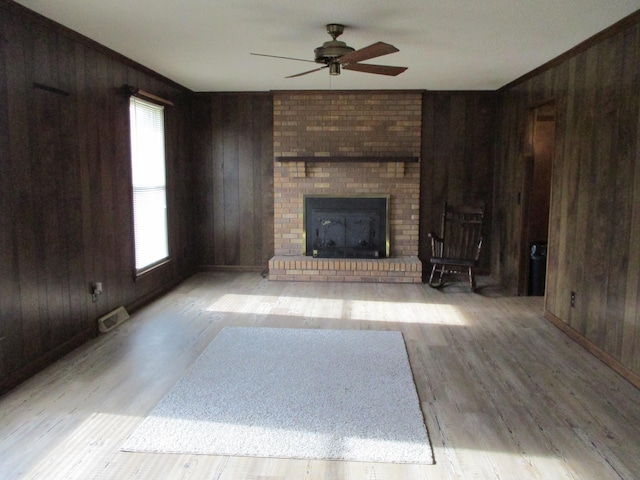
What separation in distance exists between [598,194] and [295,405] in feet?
8.48

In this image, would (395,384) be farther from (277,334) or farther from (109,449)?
(109,449)

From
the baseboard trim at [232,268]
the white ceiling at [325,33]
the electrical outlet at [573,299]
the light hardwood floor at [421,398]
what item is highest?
the white ceiling at [325,33]

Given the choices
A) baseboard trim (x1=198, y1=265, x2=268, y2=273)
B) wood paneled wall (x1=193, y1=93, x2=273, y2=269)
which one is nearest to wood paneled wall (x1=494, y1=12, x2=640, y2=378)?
wood paneled wall (x1=193, y1=93, x2=273, y2=269)

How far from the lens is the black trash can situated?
17.5ft

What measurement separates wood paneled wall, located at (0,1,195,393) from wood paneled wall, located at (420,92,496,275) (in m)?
3.42

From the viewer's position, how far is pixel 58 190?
355 cm

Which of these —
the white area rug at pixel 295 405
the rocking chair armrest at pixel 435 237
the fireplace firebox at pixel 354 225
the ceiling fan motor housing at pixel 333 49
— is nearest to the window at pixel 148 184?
the white area rug at pixel 295 405

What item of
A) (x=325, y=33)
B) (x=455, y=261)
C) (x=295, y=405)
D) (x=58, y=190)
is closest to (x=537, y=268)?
(x=455, y=261)

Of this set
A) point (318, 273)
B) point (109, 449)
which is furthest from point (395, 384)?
point (318, 273)

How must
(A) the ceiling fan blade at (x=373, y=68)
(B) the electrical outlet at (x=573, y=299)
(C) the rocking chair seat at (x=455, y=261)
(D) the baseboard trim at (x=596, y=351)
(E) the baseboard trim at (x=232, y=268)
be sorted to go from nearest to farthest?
(D) the baseboard trim at (x=596, y=351) < (A) the ceiling fan blade at (x=373, y=68) < (B) the electrical outlet at (x=573, y=299) < (C) the rocking chair seat at (x=455, y=261) < (E) the baseboard trim at (x=232, y=268)

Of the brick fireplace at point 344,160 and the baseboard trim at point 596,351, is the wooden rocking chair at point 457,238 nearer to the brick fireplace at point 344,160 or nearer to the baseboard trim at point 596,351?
the brick fireplace at point 344,160

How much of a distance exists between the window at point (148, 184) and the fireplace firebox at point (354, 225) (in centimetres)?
190

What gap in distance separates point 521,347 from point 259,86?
4059 mm

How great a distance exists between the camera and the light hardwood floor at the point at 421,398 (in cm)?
225
